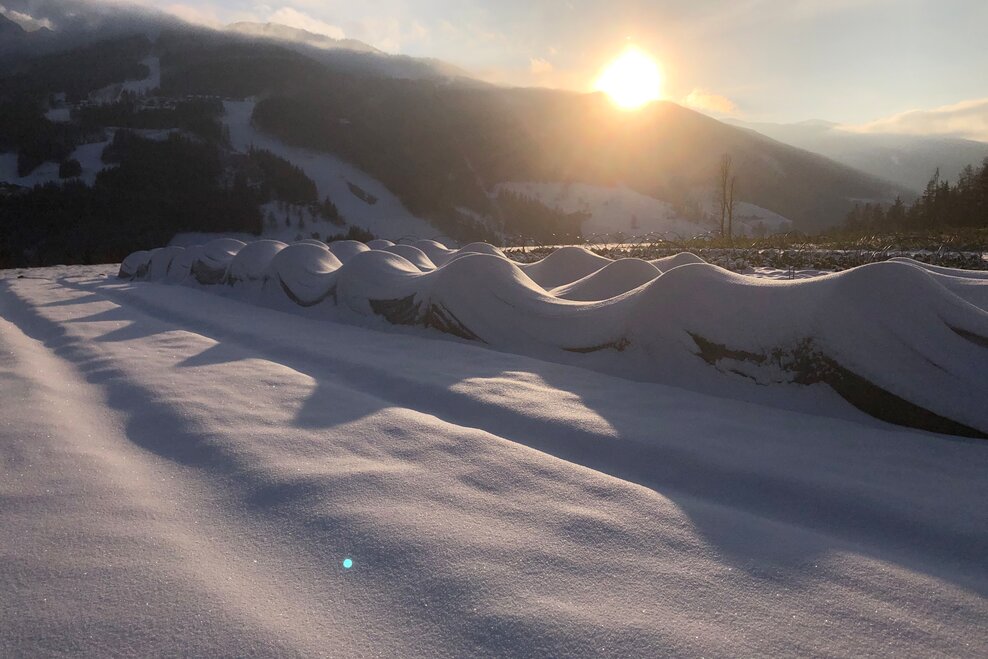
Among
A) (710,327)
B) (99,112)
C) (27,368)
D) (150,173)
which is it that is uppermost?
(99,112)

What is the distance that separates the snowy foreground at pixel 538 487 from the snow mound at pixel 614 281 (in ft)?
3.57

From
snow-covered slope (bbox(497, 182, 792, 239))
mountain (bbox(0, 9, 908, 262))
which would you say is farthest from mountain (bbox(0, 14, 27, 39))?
snow-covered slope (bbox(497, 182, 792, 239))

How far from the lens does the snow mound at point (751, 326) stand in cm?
258

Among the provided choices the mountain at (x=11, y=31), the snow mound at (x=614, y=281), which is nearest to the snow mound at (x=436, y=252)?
the snow mound at (x=614, y=281)

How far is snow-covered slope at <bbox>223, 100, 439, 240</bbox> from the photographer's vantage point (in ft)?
146

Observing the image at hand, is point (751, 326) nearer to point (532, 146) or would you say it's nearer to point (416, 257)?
point (416, 257)

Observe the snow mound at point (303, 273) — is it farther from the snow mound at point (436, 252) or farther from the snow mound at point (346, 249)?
the snow mound at point (436, 252)

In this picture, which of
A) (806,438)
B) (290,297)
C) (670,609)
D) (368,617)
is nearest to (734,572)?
(670,609)

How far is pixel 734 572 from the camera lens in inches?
56.9

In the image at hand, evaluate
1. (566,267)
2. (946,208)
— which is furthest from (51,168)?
(946,208)

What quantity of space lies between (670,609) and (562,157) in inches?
2662

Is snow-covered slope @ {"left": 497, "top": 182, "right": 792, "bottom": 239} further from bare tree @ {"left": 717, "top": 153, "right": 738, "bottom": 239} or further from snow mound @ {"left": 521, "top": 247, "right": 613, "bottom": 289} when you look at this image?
snow mound @ {"left": 521, "top": 247, "right": 613, "bottom": 289}

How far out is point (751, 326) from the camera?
3.18 m

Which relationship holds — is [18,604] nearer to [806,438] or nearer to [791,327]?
[806,438]
